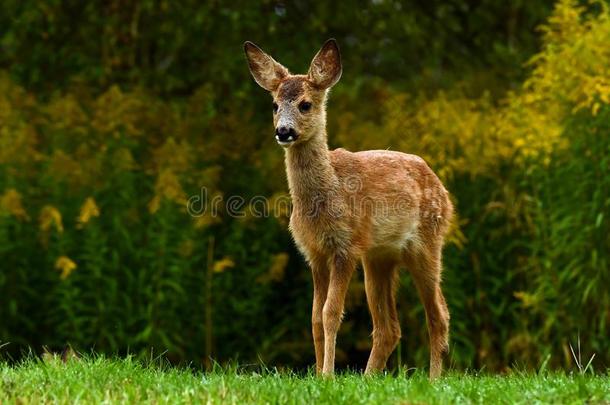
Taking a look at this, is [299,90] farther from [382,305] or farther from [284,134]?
[382,305]

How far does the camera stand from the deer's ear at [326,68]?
6.83 metres

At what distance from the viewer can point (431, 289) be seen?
741 centimetres

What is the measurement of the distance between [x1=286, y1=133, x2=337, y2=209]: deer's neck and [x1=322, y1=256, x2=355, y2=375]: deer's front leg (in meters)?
0.44

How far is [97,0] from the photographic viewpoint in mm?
11203

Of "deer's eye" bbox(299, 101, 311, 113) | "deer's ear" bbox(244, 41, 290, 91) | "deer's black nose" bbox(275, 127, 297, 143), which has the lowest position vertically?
"deer's black nose" bbox(275, 127, 297, 143)

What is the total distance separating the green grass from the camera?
5098mm

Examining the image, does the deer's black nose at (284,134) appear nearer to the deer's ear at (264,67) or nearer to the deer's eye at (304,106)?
the deer's eye at (304,106)

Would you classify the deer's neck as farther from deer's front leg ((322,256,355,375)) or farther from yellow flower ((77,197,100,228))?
yellow flower ((77,197,100,228))

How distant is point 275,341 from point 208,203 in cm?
145

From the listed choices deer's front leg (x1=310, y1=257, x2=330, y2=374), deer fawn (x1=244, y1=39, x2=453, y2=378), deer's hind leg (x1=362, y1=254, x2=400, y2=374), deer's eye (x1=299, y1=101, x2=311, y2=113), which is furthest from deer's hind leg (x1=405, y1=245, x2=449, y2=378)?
deer's eye (x1=299, y1=101, x2=311, y2=113)

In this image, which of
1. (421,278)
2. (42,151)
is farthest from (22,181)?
(421,278)

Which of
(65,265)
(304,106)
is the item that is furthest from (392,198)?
(65,265)

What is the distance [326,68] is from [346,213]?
0.92m

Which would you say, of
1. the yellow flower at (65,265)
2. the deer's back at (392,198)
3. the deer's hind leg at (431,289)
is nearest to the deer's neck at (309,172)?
the deer's back at (392,198)
